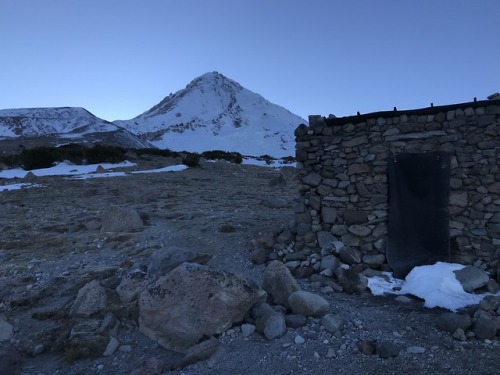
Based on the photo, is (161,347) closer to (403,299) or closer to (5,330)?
(5,330)

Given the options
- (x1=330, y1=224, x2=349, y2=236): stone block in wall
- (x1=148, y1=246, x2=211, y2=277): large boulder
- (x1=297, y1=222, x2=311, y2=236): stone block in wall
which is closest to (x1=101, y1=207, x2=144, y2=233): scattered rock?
(x1=148, y1=246, x2=211, y2=277): large boulder

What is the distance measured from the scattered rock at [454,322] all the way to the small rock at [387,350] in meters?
0.94

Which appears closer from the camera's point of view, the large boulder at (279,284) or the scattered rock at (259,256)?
the large boulder at (279,284)

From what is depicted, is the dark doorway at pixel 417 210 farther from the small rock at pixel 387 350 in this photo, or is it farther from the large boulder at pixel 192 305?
the large boulder at pixel 192 305

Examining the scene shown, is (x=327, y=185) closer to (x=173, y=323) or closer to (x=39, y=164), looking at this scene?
(x=173, y=323)

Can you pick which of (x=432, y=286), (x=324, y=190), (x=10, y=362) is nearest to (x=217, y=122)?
(x=324, y=190)

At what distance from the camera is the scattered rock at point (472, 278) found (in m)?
6.40

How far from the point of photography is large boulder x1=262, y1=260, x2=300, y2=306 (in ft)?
19.3

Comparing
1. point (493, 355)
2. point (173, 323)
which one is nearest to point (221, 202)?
point (173, 323)

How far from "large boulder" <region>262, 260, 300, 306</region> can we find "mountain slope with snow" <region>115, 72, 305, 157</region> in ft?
248

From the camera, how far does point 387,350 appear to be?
14.9 feet

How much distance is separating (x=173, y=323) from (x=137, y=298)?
46.8 inches

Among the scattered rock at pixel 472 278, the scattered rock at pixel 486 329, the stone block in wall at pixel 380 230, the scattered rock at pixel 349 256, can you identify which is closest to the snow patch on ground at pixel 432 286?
the scattered rock at pixel 472 278

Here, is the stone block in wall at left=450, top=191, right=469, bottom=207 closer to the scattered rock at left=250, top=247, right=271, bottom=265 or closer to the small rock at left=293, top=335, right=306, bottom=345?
the scattered rock at left=250, top=247, right=271, bottom=265
